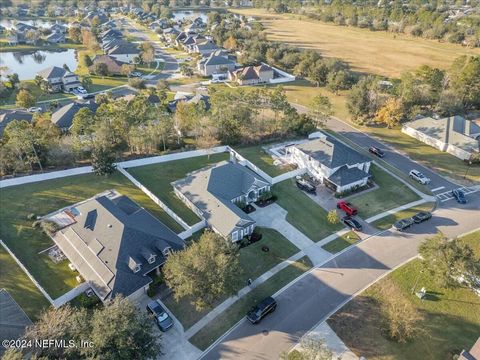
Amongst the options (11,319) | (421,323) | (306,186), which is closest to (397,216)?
(306,186)

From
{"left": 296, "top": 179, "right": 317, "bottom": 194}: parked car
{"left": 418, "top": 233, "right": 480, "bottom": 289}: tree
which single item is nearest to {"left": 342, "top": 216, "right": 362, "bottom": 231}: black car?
{"left": 296, "top": 179, "right": 317, "bottom": 194}: parked car

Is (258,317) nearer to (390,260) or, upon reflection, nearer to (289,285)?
(289,285)

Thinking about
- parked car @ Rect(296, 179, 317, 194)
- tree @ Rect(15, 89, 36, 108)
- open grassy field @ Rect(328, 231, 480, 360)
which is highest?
tree @ Rect(15, 89, 36, 108)

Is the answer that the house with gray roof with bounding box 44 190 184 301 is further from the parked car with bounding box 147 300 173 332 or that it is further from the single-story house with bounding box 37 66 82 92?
the single-story house with bounding box 37 66 82 92

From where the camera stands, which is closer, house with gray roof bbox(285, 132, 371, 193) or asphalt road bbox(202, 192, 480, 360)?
asphalt road bbox(202, 192, 480, 360)

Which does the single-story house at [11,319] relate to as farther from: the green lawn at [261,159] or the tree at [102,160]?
the green lawn at [261,159]

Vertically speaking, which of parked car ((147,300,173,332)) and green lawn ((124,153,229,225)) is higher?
green lawn ((124,153,229,225))
